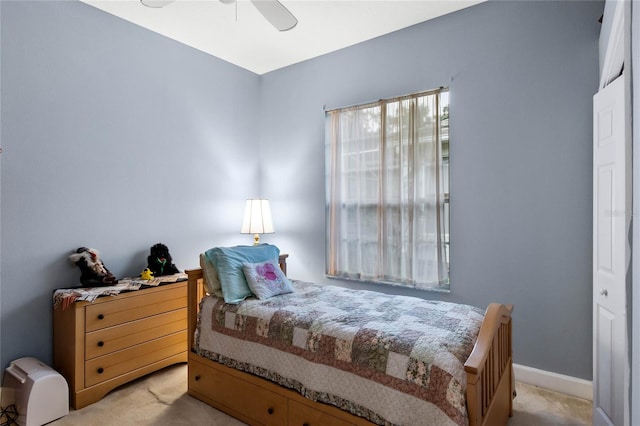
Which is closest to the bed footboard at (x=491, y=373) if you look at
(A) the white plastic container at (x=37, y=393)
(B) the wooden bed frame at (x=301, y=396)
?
(B) the wooden bed frame at (x=301, y=396)

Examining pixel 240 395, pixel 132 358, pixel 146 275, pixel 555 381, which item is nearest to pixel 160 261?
pixel 146 275

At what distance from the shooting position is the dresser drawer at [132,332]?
2336 millimetres

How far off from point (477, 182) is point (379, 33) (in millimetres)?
1652

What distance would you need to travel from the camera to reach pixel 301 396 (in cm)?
182

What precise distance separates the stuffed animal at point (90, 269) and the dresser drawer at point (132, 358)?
1.72ft

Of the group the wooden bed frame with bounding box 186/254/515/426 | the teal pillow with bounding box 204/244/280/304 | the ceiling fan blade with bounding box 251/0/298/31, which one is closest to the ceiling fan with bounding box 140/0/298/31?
the ceiling fan blade with bounding box 251/0/298/31

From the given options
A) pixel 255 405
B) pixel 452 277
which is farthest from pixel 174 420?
pixel 452 277

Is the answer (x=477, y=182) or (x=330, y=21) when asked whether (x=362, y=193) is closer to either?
(x=477, y=182)

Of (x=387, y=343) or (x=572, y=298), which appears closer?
(x=387, y=343)

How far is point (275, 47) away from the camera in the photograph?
3471 mm

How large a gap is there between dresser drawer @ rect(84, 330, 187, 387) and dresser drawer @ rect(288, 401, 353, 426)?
4.54ft

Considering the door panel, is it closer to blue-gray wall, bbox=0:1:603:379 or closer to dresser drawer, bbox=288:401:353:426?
blue-gray wall, bbox=0:1:603:379

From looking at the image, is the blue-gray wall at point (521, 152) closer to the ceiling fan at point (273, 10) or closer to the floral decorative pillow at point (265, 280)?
the floral decorative pillow at point (265, 280)

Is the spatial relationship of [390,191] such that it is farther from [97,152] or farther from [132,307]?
[97,152]
